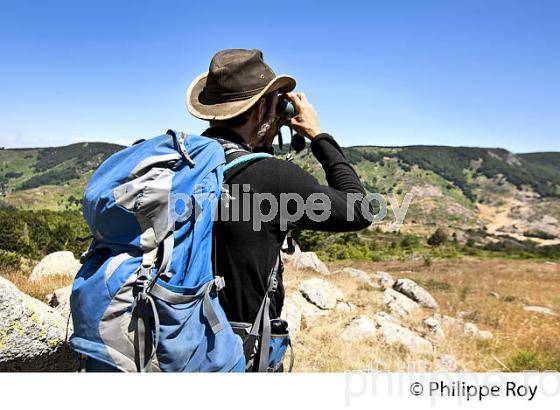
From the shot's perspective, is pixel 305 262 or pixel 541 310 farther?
A: pixel 305 262

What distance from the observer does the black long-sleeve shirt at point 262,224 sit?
1696 mm

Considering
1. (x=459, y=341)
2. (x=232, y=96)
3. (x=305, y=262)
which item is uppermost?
(x=232, y=96)

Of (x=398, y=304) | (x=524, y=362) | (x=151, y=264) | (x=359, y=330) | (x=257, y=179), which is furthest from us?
(x=398, y=304)

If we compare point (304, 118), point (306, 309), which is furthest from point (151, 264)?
point (306, 309)

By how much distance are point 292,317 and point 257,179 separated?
706cm

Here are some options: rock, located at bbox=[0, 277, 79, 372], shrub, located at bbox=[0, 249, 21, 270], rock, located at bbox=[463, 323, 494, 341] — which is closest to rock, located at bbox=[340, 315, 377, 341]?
rock, located at bbox=[463, 323, 494, 341]

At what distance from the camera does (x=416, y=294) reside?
14484 mm

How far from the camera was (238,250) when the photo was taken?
1757 mm

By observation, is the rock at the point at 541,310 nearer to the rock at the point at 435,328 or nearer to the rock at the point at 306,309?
the rock at the point at 435,328

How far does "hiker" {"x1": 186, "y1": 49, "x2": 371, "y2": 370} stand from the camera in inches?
67.0

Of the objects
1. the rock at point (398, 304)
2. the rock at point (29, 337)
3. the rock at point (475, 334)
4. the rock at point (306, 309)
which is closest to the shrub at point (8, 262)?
the rock at point (306, 309)

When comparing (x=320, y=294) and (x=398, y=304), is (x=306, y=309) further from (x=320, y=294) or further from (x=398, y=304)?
(x=398, y=304)
